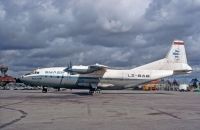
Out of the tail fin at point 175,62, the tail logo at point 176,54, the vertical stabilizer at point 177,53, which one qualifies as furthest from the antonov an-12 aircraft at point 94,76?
the tail logo at point 176,54

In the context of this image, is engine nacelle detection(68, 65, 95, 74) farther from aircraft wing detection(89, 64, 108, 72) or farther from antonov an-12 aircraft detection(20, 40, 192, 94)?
aircraft wing detection(89, 64, 108, 72)

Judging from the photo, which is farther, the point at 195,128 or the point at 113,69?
the point at 113,69

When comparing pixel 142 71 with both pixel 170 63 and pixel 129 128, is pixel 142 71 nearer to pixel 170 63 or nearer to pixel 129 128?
pixel 170 63

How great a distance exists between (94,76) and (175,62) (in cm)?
1400

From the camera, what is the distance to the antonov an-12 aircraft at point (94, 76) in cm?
5834

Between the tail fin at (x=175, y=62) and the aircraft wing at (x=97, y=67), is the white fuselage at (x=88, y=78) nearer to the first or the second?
the aircraft wing at (x=97, y=67)

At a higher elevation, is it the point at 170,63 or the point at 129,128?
the point at 170,63

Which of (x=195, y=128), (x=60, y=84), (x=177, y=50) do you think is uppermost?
(x=177, y=50)

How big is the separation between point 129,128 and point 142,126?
96 centimetres

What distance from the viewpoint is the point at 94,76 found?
58969 mm

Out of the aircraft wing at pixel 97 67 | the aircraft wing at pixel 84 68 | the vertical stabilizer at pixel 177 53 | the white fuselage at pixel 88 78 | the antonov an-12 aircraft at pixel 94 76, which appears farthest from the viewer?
the vertical stabilizer at pixel 177 53

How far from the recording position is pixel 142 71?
6025 cm

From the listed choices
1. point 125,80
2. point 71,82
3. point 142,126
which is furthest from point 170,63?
point 142,126

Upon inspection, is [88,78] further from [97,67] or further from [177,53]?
[177,53]
